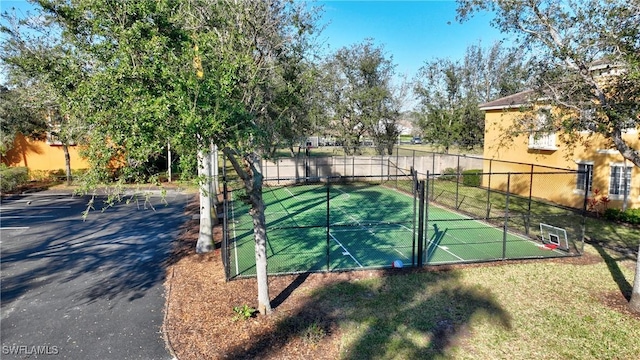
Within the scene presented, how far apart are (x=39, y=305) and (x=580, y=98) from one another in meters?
12.8

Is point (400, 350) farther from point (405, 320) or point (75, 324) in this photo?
point (75, 324)

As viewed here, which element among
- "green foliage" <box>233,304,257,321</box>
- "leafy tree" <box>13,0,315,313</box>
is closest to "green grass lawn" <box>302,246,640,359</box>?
"green foliage" <box>233,304,257,321</box>

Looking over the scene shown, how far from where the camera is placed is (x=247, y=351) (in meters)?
6.23

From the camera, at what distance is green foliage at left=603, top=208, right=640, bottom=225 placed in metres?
14.0

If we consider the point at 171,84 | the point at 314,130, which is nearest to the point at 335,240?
the point at 171,84

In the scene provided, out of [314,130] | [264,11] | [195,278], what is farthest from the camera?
[314,130]

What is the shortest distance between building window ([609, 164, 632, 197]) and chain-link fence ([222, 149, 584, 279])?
1.61m

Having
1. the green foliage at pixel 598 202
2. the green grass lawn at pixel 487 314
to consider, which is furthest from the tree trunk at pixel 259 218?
the green foliage at pixel 598 202

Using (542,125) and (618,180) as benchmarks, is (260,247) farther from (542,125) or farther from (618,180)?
(618,180)

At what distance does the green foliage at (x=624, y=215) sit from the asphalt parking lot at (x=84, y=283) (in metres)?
16.1

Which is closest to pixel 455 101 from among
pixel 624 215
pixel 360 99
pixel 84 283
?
pixel 360 99

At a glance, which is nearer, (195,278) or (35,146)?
(195,278)

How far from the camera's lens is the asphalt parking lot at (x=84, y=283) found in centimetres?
662
